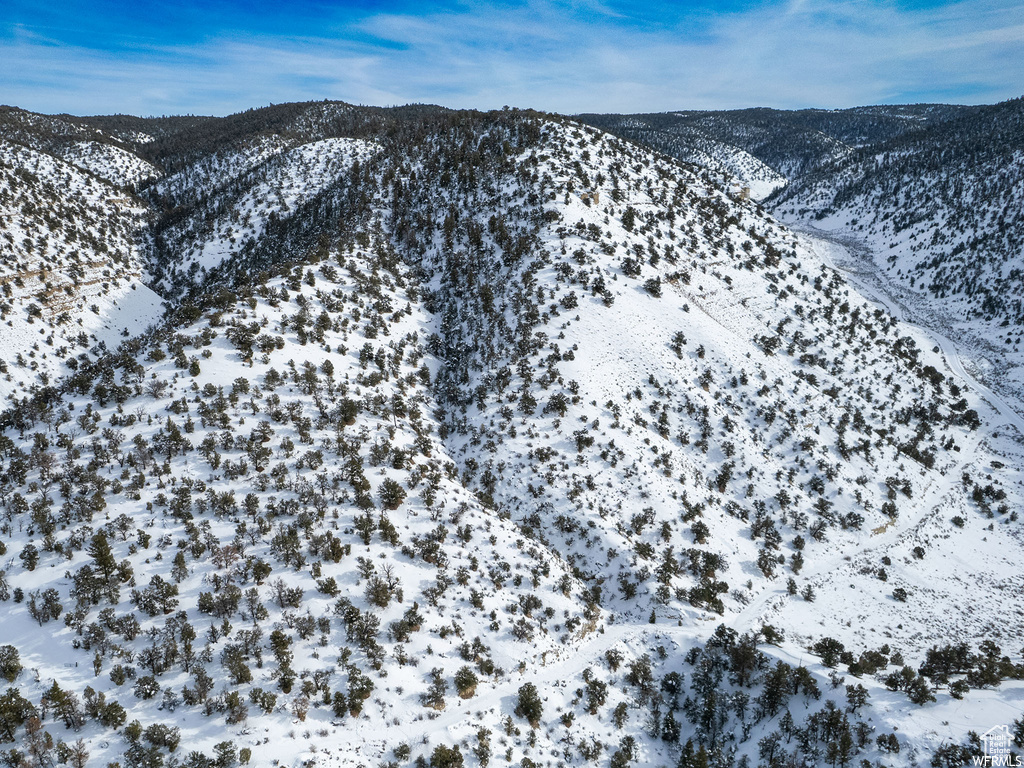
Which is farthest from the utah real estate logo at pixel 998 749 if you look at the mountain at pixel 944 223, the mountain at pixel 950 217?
the mountain at pixel 950 217

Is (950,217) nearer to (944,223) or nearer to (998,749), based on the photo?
(944,223)

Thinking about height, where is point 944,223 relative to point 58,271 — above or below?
above

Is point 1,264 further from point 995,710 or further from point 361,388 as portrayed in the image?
point 995,710

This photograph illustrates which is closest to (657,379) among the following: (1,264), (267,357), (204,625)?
(267,357)

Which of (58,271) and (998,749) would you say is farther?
(58,271)

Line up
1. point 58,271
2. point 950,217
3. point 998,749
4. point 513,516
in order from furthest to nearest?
1. point 950,217
2. point 58,271
3. point 513,516
4. point 998,749

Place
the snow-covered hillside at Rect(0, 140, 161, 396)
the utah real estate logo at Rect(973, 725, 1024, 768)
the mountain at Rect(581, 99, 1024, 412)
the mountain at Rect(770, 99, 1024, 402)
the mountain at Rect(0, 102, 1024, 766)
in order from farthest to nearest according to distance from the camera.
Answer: the mountain at Rect(770, 99, 1024, 402), the mountain at Rect(581, 99, 1024, 412), the snow-covered hillside at Rect(0, 140, 161, 396), the mountain at Rect(0, 102, 1024, 766), the utah real estate logo at Rect(973, 725, 1024, 768)

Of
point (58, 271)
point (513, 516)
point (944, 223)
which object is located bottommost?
point (513, 516)

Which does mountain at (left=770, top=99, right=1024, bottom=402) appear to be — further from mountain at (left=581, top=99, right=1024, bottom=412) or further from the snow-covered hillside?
the snow-covered hillside

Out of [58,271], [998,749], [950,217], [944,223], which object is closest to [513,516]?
[998,749]

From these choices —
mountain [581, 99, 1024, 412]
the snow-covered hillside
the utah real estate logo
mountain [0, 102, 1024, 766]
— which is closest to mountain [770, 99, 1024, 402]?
mountain [581, 99, 1024, 412]
